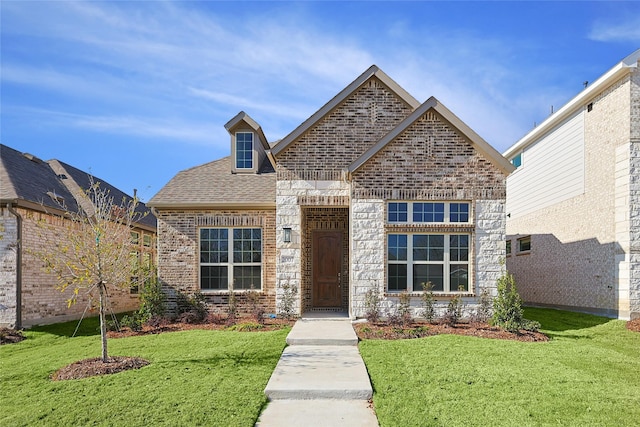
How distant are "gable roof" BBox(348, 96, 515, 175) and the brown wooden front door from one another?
2.85 metres

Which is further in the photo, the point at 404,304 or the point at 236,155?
the point at 236,155

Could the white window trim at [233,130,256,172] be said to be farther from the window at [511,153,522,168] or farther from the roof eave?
the window at [511,153,522,168]

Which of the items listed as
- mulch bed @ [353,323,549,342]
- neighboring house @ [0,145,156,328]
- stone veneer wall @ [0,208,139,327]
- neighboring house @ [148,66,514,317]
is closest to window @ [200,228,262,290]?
neighboring house @ [148,66,514,317]

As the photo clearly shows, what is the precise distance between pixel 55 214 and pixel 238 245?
5.52m

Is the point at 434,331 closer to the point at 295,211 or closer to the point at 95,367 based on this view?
the point at 295,211

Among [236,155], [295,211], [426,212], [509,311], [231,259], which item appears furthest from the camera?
[236,155]

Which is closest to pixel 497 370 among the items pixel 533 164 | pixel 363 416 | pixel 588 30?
pixel 363 416

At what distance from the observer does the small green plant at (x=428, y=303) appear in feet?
38.4

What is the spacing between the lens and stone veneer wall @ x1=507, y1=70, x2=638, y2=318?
13.6 m

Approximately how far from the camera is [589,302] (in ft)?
49.6

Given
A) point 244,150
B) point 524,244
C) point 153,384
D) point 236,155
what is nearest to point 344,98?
point 244,150

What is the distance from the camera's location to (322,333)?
10.2 m

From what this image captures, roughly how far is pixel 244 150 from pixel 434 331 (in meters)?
8.37

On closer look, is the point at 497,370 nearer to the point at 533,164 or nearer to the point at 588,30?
the point at 588,30
